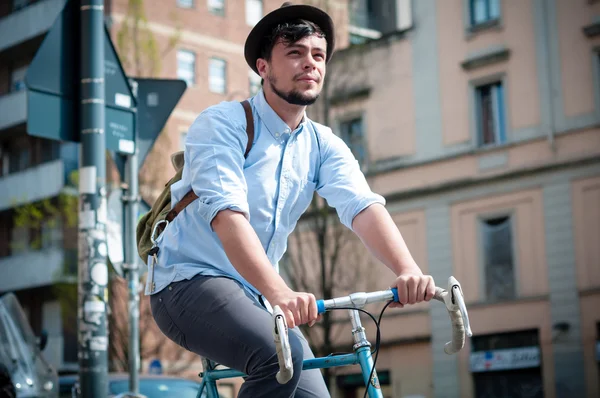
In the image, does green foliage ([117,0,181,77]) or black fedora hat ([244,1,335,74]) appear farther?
green foliage ([117,0,181,77])

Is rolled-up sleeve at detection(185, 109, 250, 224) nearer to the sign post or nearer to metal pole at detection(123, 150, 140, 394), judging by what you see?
the sign post

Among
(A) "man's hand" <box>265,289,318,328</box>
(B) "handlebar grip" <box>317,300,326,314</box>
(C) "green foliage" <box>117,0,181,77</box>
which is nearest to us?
(A) "man's hand" <box>265,289,318,328</box>

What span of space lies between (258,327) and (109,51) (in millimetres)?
4271

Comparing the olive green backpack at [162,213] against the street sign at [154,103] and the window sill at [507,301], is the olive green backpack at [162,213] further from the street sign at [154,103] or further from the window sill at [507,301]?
the window sill at [507,301]

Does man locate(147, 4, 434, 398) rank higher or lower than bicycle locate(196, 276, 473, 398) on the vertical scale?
higher

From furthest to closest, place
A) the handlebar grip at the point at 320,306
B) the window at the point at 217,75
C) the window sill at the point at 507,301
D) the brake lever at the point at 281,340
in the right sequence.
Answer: the window at the point at 217,75 < the window sill at the point at 507,301 < the handlebar grip at the point at 320,306 < the brake lever at the point at 281,340

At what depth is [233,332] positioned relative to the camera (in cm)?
325

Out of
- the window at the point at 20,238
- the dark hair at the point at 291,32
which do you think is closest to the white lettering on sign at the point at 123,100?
the dark hair at the point at 291,32

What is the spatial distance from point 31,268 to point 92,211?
36819 mm

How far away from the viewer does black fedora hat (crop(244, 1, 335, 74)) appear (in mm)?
3727

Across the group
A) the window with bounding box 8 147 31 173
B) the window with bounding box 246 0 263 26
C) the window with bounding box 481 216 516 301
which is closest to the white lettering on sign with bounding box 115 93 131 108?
the window with bounding box 481 216 516 301

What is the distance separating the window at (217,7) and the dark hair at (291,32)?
39.9 m

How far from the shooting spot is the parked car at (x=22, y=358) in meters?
10.6

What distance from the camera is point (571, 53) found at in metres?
29.0
